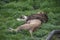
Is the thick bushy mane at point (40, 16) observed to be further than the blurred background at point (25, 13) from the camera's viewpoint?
Yes

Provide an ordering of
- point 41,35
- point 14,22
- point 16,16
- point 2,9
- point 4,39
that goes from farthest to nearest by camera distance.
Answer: point 2,9, point 16,16, point 14,22, point 41,35, point 4,39

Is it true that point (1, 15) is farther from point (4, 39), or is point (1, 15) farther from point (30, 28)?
point (4, 39)

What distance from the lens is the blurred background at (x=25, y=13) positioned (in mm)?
7056

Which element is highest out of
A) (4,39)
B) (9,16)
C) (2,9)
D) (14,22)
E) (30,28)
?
(2,9)

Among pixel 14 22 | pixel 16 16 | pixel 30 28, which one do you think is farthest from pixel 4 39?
pixel 16 16

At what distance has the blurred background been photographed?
7056 mm

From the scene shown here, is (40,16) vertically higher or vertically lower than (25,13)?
lower

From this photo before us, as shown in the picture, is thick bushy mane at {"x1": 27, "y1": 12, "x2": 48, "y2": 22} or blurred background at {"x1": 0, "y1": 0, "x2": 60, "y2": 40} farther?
thick bushy mane at {"x1": 27, "y1": 12, "x2": 48, "y2": 22}

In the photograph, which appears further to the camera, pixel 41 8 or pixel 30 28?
pixel 41 8

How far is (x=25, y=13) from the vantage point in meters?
8.89

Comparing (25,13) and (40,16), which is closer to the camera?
(40,16)

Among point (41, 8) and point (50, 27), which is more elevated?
point (41, 8)

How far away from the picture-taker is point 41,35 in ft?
23.4

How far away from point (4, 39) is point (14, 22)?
5.30ft
